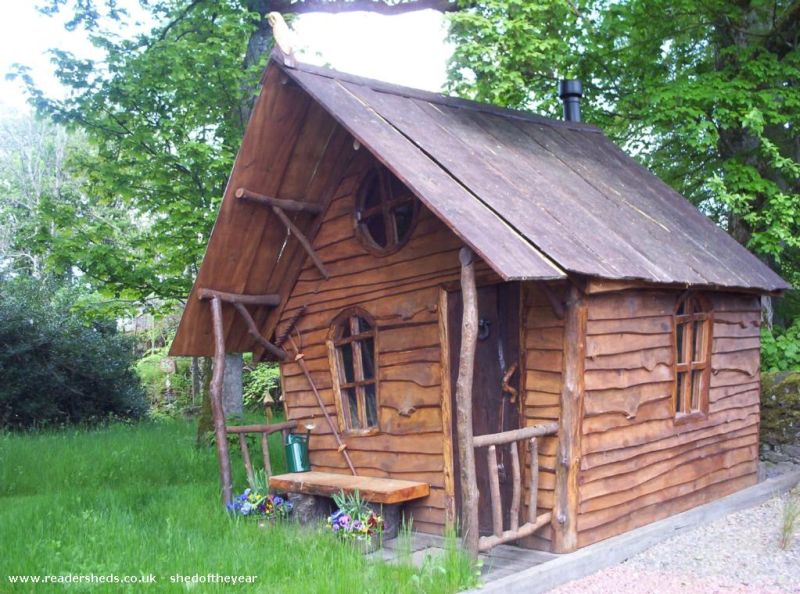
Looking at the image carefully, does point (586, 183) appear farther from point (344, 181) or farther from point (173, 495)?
point (173, 495)

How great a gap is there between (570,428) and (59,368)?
13862 mm

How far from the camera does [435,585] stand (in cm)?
557

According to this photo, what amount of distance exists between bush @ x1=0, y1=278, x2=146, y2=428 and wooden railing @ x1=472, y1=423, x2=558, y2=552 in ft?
39.7

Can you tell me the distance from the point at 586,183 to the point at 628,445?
2.99 metres

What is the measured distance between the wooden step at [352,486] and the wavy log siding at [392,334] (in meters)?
0.27

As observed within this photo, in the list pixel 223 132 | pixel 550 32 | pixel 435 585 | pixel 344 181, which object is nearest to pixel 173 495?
pixel 344 181

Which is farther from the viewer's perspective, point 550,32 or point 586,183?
point 550,32

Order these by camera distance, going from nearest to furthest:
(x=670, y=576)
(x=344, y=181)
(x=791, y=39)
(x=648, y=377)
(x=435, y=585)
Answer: (x=435, y=585), (x=670, y=576), (x=648, y=377), (x=344, y=181), (x=791, y=39)

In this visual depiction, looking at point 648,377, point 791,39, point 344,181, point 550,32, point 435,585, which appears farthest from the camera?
point 550,32

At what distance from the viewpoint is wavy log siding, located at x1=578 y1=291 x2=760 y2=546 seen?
707 cm

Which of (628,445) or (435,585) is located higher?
(628,445)

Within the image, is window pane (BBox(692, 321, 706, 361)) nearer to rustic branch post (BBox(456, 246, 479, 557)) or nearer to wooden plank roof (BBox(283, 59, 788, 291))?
wooden plank roof (BBox(283, 59, 788, 291))

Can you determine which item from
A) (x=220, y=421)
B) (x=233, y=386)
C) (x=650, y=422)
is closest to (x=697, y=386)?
(x=650, y=422)

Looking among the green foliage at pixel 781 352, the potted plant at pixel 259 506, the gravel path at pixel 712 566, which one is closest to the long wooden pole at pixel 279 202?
the potted plant at pixel 259 506
